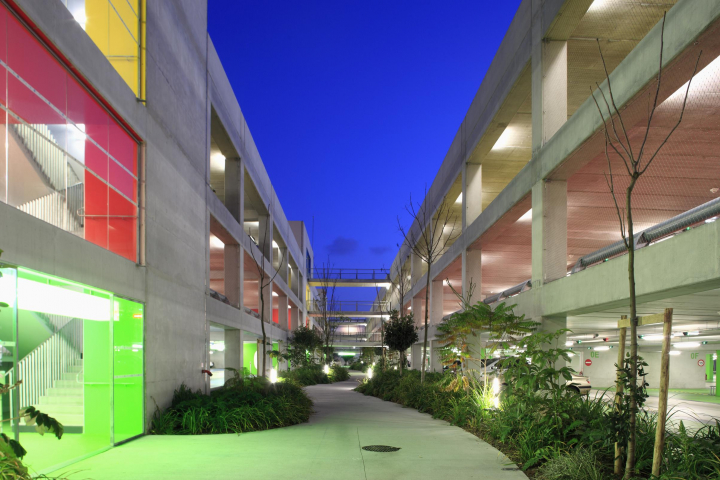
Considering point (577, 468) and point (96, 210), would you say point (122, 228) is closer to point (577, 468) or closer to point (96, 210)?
point (96, 210)

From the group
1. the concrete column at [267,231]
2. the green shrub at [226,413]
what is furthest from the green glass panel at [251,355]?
the green shrub at [226,413]

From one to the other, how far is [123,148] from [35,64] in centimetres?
310

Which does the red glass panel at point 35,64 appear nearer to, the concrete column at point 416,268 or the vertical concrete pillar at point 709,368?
the concrete column at point 416,268

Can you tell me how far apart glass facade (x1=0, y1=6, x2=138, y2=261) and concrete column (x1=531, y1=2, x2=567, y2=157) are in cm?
1006

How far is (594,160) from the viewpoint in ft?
46.0

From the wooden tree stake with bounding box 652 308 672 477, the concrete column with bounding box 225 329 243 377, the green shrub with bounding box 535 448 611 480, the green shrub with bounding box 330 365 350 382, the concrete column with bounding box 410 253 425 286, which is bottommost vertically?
the green shrub with bounding box 330 365 350 382

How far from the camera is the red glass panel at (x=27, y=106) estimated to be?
25.4ft

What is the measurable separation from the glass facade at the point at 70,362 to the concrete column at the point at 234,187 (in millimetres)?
12286

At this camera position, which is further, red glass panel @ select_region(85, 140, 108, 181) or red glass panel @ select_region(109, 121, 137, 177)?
red glass panel @ select_region(109, 121, 137, 177)

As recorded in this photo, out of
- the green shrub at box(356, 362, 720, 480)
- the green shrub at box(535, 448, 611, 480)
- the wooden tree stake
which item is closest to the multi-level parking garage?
the green shrub at box(356, 362, 720, 480)

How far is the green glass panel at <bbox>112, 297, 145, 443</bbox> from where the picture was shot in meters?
10.9

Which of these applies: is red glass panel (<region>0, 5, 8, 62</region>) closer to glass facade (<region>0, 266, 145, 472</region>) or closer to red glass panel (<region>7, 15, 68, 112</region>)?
red glass panel (<region>7, 15, 68, 112</region>)

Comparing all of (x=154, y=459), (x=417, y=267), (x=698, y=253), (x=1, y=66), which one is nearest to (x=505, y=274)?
(x=417, y=267)

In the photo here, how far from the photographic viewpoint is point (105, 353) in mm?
10477
